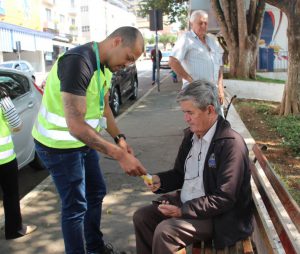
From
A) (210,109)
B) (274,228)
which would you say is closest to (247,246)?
(274,228)

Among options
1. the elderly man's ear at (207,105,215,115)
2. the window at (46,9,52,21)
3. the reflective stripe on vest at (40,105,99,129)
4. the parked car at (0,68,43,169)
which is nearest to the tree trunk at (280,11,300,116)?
the parked car at (0,68,43,169)

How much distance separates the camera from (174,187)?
305cm

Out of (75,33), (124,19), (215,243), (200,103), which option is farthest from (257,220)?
(124,19)

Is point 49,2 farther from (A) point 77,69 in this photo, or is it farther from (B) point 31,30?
(A) point 77,69

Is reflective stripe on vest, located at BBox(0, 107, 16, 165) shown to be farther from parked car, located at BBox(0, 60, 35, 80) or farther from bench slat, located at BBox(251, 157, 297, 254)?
parked car, located at BBox(0, 60, 35, 80)

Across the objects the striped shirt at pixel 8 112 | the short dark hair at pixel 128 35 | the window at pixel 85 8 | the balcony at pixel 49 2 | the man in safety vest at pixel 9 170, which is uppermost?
the balcony at pixel 49 2

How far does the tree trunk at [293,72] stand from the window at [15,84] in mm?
5293

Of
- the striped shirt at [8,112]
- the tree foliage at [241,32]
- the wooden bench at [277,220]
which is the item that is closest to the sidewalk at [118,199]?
the striped shirt at [8,112]

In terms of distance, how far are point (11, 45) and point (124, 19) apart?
7458 cm

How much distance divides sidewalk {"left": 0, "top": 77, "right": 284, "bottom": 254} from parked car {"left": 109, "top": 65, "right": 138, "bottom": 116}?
155cm

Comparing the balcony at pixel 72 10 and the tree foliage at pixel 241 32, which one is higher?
the balcony at pixel 72 10

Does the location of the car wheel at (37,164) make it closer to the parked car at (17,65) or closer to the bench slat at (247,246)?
the bench slat at (247,246)

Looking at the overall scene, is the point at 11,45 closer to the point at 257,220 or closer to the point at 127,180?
the point at 127,180

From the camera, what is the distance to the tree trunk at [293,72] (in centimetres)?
835
